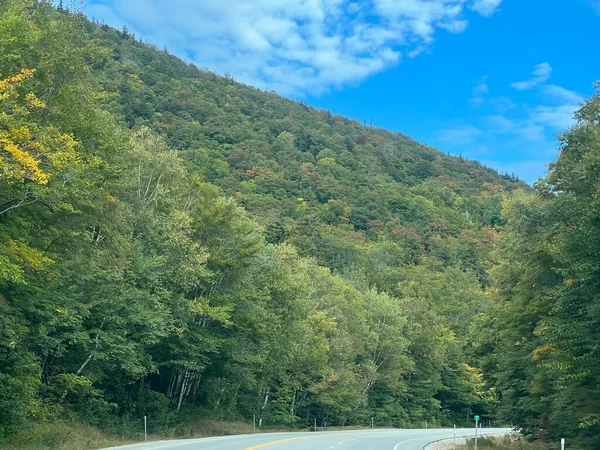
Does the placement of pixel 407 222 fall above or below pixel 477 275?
above

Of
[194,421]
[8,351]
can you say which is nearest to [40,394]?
[8,351]

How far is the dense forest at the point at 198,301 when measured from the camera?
53.0 feet

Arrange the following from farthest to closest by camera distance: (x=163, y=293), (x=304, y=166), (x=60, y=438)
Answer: (x=304, y=166) < (x=163, y=293) < (x=60, y=438)

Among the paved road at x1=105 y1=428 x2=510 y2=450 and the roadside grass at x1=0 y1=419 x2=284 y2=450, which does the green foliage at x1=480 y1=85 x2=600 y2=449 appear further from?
the roadside grass at x1=0 y1=419 x2=284 y2=450

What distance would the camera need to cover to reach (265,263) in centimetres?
3825

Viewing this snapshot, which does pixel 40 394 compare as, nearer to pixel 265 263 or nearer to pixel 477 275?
pixel 265 263

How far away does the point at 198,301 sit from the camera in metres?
31.8

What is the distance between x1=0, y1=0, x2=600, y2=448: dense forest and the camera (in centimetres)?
1616

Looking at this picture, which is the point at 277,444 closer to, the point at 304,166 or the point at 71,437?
the point at 71,437

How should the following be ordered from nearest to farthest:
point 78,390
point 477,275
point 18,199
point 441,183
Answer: point 18,199, point 78,390, point 477,275, point 441,183

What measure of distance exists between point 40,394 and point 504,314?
20.3 metres

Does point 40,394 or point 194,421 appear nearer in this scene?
point 40,394

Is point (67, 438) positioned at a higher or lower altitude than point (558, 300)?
lower

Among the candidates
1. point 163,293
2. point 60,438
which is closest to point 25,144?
point 60,438
